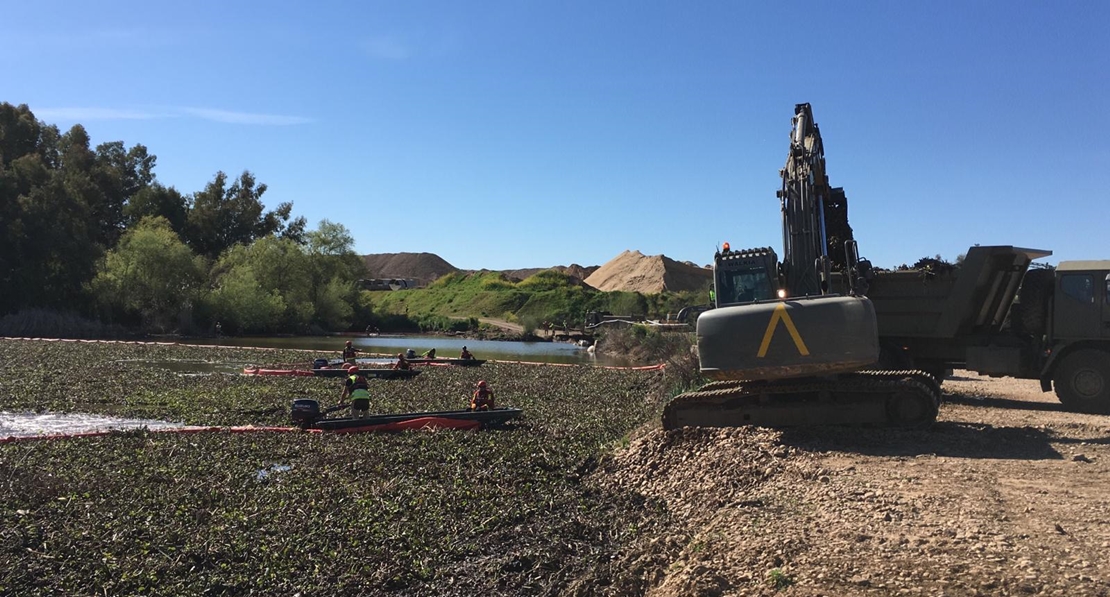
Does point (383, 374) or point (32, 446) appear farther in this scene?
point (383, 374)

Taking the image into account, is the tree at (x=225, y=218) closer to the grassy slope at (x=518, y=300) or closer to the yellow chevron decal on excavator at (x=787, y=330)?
the grassy slope at (x=518, y=300)

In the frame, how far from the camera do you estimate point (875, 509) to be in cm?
749

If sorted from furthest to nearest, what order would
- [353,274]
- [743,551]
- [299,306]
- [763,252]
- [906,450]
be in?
[353,274] → [299,306] → [763,252] → [906,450] → [743,551]

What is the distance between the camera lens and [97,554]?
781cm

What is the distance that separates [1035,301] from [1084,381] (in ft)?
5.24

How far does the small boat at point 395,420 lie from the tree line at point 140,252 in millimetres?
45446

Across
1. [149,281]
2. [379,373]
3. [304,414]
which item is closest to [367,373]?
[379,373]

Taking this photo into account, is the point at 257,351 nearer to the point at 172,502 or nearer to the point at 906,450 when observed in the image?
the point at 172,502

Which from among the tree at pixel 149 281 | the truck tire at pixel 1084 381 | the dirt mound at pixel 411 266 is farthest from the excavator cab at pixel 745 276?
the dirt mound at pixel 411 266

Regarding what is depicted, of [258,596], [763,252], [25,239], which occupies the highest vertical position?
[25,239]

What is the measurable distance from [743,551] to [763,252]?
728cm

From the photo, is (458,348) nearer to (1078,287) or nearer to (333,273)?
(333,273)

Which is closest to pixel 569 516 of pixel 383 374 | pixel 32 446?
pixel 32 446

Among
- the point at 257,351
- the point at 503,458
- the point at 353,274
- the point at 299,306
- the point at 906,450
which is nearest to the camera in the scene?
the point at 906,450
